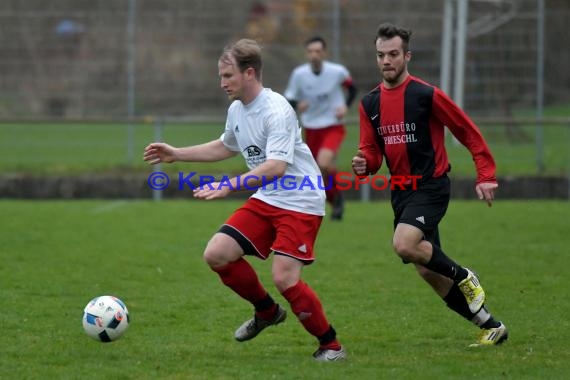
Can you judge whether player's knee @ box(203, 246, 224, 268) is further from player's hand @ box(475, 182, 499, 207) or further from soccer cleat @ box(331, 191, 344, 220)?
soccer cleat @ box(331, 191, 344, 220)

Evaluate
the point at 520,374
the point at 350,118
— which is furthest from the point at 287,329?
the point at 350,118

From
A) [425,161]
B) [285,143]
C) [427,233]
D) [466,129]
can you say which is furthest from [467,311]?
[285,143]

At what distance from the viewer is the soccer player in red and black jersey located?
602 centimetres

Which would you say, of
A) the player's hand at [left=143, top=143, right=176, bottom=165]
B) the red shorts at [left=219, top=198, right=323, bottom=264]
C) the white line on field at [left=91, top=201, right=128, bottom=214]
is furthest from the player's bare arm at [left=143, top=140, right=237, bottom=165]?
the white line on field at [left=91, top=201, right=128, bottom=214]

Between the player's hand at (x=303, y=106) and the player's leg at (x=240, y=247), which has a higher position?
the player's hand at (x=303, y=106)

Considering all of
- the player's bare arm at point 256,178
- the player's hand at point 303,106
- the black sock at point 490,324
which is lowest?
the black sock at point 490,324

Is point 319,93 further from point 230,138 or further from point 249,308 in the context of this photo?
point 230,138

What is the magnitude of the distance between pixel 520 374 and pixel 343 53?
37.5 feet

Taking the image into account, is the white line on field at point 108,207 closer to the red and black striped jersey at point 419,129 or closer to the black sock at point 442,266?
the red and black striped jersey at point 419,129

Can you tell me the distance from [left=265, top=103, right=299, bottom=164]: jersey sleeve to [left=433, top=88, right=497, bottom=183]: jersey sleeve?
0.93m

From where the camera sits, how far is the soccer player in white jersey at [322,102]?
12578mm

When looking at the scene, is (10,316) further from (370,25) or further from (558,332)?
(370,25)

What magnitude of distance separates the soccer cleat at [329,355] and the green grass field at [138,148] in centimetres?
999

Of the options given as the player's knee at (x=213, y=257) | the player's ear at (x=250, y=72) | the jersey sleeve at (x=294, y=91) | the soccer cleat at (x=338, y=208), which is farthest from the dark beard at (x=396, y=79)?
the jersey sleeve at (x=294, y=91)
